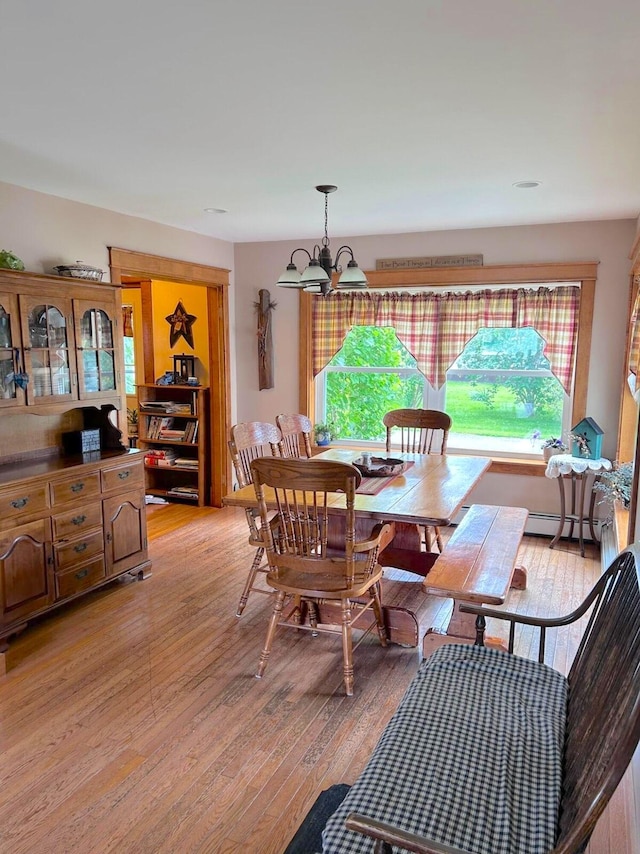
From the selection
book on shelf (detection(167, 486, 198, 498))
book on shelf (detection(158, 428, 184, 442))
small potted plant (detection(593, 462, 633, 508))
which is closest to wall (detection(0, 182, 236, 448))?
book on shelf (detection(158, 428, 184, 442))

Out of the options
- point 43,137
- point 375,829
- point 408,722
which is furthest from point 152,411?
point 375,829

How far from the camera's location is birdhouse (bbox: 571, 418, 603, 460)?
439 centimetres

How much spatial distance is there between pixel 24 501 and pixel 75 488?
1.09ft

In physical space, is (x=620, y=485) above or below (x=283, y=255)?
below

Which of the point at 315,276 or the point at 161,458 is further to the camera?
the point at 161,458

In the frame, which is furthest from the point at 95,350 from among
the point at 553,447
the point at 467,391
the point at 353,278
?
the point at 553,447

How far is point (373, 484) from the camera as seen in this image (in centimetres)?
320

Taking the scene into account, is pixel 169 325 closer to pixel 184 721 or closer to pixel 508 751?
pixel 184 721

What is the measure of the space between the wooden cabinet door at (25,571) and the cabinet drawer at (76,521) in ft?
0.22

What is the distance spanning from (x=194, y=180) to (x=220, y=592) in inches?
95.9

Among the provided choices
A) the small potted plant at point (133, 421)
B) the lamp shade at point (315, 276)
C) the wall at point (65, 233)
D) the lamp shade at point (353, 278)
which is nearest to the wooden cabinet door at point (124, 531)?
the wall at point (65, 233)

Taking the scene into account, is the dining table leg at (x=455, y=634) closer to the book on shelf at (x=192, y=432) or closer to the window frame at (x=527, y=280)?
the window frame at (x=527, y=280)

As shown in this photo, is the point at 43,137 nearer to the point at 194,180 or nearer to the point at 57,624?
the point at 194,180

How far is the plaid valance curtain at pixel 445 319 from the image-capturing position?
4656mm
